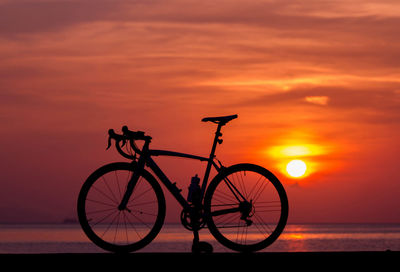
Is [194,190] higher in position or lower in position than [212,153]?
lower

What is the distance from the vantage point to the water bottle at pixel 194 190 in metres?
7.72

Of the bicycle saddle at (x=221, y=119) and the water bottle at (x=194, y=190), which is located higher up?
the bicycle saddle at (x=221, y=119)

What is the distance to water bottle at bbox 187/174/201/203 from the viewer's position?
→ 7.72 metres

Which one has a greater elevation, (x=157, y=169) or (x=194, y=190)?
(x=157, y=169)

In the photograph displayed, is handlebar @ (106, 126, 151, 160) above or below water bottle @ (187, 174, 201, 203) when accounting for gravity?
above

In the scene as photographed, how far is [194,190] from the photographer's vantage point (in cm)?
774

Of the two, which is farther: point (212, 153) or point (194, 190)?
point (212, 153)

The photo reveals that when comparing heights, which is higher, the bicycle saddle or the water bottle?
the bicycle saddle

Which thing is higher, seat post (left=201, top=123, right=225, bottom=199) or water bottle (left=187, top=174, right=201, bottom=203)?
seat post (left=201, top=123, right=225, bottom=199)

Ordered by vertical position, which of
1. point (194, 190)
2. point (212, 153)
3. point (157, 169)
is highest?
point (212, 153)

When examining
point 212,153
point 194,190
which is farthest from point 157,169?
point 212,153

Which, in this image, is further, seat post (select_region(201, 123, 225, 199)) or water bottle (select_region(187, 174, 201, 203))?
seat post (select_region(201, 123, 225, 199))

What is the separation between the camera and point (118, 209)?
7.83 m

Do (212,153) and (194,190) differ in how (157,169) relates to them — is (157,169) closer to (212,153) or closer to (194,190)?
(194,190)
